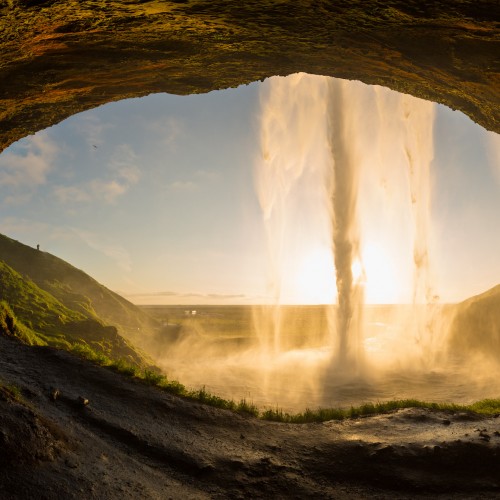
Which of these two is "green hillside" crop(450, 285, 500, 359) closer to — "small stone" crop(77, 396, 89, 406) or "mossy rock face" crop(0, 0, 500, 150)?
"mossy rock face" crop(0, 0, 500, 150)

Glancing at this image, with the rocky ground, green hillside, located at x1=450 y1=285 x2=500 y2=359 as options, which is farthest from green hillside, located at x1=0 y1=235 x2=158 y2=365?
green hillside, located at x1=450 y1=285 x2=500 y2=359

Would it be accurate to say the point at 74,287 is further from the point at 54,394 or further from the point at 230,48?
the point at 230,48

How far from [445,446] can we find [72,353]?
10.9 m

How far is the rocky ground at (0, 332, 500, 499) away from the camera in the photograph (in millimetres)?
6180

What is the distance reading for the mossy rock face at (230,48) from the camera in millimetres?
6242

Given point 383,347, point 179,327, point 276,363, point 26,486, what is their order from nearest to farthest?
point 26,486, point 276,363, point 383,347, point 179,327

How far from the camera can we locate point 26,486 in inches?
211

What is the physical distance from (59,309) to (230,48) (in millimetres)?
20310

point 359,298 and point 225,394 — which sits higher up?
point 359,298

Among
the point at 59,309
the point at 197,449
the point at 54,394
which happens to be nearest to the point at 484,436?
the point at 197,449

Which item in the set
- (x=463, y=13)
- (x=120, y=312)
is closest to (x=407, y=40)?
(x=463, y=13)

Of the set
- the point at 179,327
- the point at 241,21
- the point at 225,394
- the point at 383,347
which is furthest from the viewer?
the point at 179,327

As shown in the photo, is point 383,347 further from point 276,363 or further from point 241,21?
point 241,21

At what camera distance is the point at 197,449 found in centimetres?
826
